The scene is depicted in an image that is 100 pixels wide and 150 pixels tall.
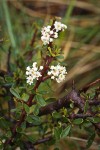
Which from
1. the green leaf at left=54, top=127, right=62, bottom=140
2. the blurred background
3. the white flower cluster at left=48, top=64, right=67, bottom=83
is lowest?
the green leaf at left=54, top=127, right=62, bottom=140

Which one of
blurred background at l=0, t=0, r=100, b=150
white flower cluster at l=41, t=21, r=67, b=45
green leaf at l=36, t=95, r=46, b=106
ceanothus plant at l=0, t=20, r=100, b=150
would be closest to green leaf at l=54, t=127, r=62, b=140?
ceanothus plant at l=0, t=20, r=100, b=150

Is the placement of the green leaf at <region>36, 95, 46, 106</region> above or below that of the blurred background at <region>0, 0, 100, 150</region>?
below

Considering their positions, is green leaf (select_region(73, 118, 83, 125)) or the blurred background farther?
the blurred background

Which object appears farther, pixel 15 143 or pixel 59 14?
pixel 59 14

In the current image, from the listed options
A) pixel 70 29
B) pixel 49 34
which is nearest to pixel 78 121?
pixel 49 34

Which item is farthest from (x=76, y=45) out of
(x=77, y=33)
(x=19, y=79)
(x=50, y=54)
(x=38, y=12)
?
(x=50, y=54)

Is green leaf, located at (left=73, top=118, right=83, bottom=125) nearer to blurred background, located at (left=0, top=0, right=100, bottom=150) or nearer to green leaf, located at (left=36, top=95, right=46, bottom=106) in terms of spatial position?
green leaf, located at (left=36, top=95, right=46, bottom=106)

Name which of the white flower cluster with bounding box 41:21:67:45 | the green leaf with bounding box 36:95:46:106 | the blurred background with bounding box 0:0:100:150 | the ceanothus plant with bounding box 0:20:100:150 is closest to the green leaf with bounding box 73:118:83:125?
the ceanothus plant with bounding box 0:20:100:150

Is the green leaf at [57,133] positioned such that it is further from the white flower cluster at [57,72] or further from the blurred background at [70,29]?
the blurred background at [70,29]

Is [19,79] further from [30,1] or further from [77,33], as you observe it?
[30,1]
